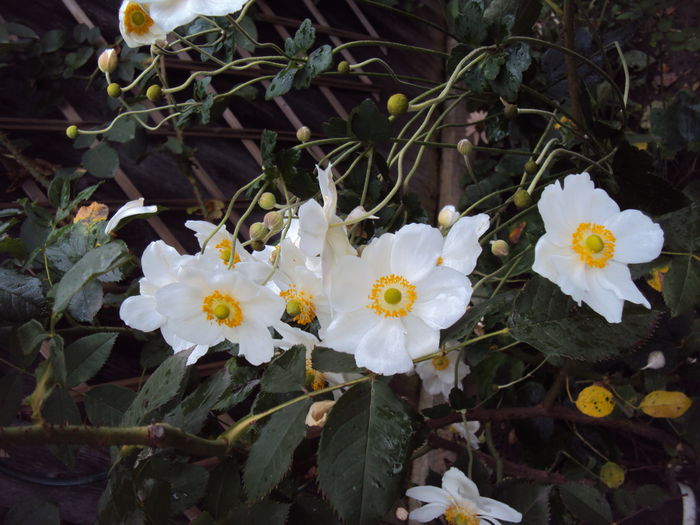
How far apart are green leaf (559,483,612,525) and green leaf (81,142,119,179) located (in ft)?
3.32

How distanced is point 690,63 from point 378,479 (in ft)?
5.54

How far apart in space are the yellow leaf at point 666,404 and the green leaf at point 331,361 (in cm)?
57

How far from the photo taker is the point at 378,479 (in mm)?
461

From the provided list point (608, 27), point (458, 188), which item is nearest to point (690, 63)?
point (608, 27)

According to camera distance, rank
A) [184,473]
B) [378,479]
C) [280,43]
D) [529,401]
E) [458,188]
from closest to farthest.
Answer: [378,479]
[184,473]
[529,401]
[280,43]
[458,188]

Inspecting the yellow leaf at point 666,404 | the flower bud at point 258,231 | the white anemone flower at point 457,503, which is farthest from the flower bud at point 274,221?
the yellow leaf at point 666,404

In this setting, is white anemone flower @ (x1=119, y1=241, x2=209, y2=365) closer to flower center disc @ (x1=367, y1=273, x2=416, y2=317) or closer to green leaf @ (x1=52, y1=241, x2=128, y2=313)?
green leaf @ (x1=52, y1=241, x2=128, y2=313)

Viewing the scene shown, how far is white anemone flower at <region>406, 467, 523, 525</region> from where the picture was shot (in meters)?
0.64

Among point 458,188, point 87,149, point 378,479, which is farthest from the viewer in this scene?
point 458,188

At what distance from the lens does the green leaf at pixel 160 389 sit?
525 millimetres

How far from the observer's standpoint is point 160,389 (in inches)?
21.2

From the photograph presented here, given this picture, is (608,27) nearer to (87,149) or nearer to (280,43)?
(280,43)

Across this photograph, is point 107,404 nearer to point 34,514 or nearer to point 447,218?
point 34,514

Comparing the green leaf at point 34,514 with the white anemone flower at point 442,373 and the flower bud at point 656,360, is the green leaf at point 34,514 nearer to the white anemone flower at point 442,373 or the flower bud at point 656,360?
the white anemone flower at point 442,373
